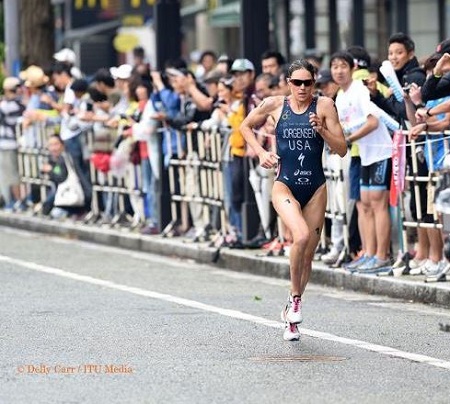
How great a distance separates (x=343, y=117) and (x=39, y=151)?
9.12 m

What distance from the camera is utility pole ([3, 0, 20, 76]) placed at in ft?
93.9

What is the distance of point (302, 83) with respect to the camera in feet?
43.2

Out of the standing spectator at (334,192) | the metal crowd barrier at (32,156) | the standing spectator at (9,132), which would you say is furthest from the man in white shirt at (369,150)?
the standing spectator at (9,132)

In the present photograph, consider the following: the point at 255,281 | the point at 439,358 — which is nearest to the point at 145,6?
the point at 255,281

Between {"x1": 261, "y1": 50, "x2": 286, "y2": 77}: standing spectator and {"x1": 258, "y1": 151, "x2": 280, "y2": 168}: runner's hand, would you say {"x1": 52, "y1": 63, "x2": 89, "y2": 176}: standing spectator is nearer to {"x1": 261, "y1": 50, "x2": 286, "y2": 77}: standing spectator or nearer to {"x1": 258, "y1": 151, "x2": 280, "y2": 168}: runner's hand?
{"x1": 261, "y1": 50, "x2": 286, "y2": 77}: standing spectator

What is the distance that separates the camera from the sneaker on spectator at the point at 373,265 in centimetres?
1667

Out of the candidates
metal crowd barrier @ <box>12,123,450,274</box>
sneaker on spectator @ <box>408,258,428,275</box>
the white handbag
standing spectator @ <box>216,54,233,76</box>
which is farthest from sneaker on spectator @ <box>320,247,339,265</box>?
the white handbag

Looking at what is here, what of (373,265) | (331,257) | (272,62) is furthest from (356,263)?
(272,62)

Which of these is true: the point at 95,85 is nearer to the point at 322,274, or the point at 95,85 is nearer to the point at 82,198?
the point at 82,198

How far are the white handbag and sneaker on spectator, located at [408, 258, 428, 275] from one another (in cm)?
791

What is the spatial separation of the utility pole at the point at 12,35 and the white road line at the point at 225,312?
9287 millimetres

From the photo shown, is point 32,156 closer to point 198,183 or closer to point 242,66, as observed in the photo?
point 198,183

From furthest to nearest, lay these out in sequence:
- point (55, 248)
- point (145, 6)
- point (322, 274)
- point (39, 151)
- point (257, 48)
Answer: point (145, 6) < point (39, 151) < point (55, 248) < point (257, 48) < point (322, 274)

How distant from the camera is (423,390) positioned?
10.4 m
